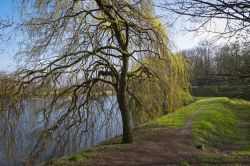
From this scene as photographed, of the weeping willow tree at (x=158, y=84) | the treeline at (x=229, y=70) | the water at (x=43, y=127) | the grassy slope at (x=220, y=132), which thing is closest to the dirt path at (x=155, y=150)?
the grassy slope at (x=220, y=132)

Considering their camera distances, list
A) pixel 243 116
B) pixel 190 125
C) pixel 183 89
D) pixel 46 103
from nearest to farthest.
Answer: pixel 46 103
pixel 183 89
pixel 190 125
pixel 243 116

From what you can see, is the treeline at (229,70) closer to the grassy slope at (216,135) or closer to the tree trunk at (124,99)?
the grassy slope at (216,135)

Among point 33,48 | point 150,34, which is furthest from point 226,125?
point 33,48

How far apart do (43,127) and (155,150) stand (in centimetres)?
372

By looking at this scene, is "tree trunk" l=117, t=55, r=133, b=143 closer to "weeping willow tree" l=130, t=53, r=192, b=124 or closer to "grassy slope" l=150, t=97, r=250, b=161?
"weeping willow tree" l=130, t=53, r=192, b=124

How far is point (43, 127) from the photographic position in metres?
12.3

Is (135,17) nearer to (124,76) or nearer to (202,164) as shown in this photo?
(124,76)

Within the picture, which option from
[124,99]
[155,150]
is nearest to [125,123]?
[124,99]

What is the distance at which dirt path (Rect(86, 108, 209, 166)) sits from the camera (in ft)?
36.3

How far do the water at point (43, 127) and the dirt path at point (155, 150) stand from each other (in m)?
1.54

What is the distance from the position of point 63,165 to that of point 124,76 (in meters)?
4.55

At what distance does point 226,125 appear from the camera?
2277cm

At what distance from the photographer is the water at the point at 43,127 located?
10.9m

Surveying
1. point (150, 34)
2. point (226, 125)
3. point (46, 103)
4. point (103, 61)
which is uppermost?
point (150, 34)
